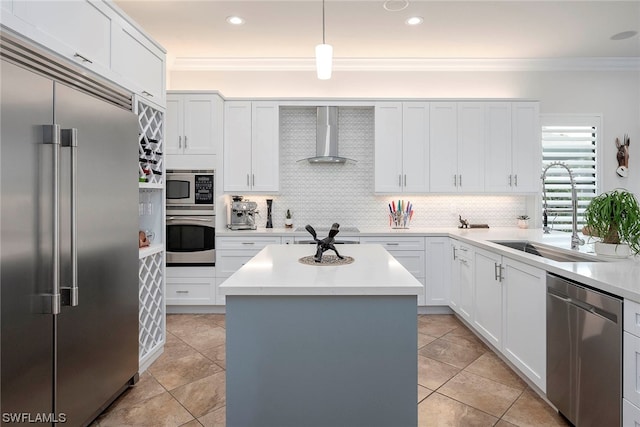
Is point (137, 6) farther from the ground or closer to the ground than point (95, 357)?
farther from the ground

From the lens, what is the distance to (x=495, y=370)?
2609 mm

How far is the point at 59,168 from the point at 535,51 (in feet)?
15.8

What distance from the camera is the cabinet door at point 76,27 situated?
63.3 inches

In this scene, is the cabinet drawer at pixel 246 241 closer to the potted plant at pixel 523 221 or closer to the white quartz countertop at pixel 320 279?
the white quartz countertop at pixel 320 279

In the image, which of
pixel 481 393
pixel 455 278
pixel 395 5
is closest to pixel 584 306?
pixel 481 393

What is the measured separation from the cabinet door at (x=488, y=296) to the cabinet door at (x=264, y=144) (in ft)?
7.77

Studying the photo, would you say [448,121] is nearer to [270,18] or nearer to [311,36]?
[311,36]

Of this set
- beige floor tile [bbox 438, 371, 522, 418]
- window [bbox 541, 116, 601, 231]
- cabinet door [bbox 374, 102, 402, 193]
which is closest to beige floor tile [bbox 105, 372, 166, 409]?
beige floor tile [bbox 438, 371, 522, 418]

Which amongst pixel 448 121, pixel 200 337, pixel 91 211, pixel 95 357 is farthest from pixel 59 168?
pixel 448 121

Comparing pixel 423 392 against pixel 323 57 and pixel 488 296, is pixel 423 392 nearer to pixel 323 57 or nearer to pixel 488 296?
pixel 488 296

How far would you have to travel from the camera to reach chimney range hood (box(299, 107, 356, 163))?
4.16m

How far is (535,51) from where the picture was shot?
405cm

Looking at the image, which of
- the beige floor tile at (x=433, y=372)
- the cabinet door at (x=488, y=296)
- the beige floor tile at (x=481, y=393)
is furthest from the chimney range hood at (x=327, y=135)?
the beige floor tile at (x=481, y=393)

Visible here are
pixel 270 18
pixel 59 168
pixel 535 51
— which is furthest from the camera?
pixel 535 51
